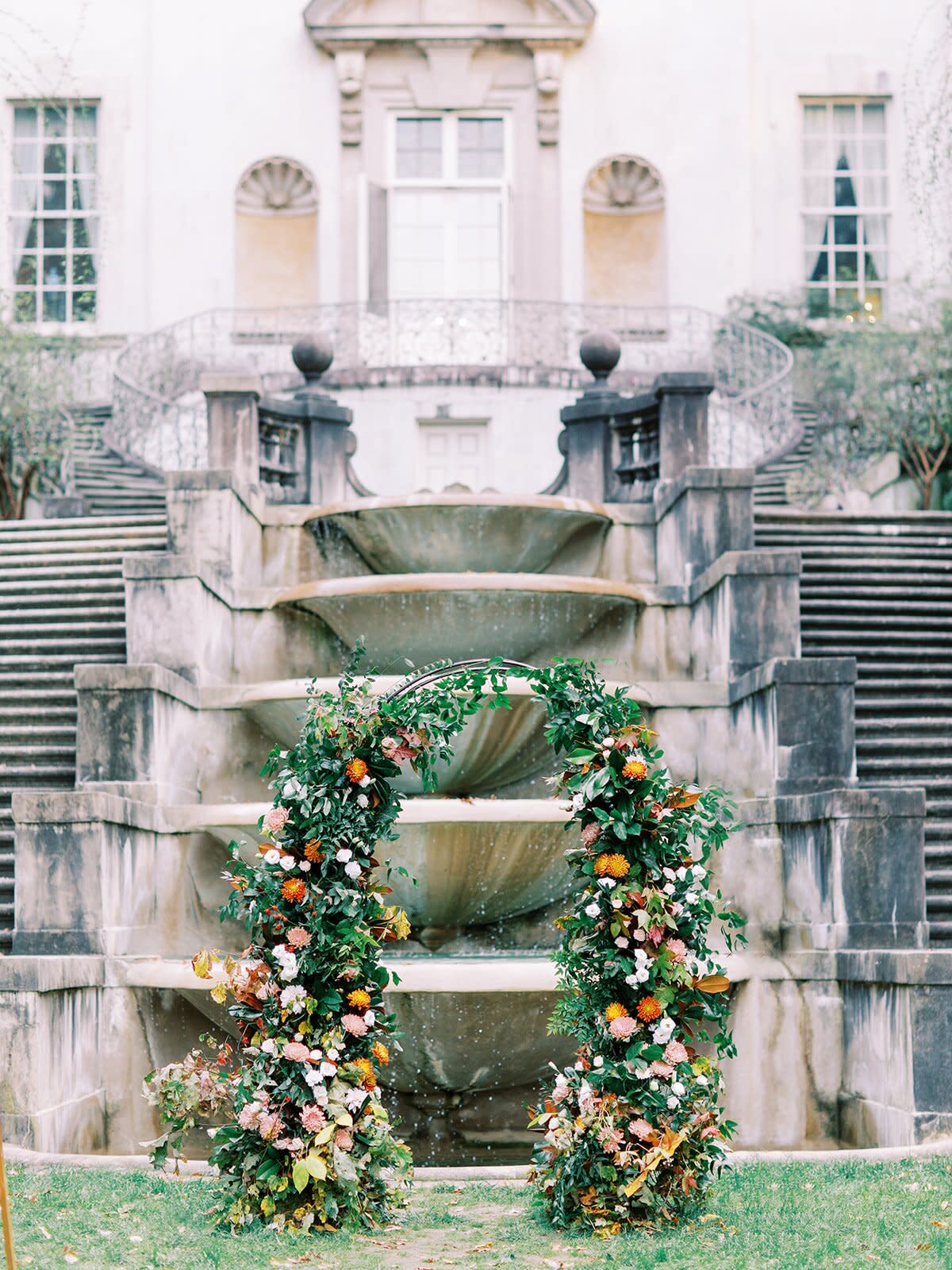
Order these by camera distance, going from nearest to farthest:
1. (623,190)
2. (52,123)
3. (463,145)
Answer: (623,190) → (463,145) → (52,123)

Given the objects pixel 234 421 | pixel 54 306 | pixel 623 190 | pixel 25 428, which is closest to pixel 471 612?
pixel 234 421

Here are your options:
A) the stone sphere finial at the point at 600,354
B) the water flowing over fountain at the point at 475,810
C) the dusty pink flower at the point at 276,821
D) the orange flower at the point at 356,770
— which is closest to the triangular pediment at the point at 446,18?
the stone sphere finial at the point at 600,354

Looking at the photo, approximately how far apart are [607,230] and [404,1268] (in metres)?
19.6

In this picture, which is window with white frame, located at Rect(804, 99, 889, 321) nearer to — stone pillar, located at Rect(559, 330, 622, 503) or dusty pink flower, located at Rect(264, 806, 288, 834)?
stone pillar, located at Rect(559, 330, 622, 503)

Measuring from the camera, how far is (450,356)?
20938 millimetres

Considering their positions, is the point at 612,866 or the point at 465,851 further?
the point at 465,851

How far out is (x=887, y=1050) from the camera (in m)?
8.27

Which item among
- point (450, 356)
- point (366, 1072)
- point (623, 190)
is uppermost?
point (623, 190)

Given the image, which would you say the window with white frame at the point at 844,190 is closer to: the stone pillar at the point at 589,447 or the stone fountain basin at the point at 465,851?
the stone pillar at the point at 589,447

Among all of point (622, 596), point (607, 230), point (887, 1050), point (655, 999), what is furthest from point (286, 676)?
point (607, 230)

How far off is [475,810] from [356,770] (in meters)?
2.47

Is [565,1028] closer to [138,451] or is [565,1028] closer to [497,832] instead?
[497,832]

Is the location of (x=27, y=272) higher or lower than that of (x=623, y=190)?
lower

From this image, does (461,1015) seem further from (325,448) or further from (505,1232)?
(325,448)
